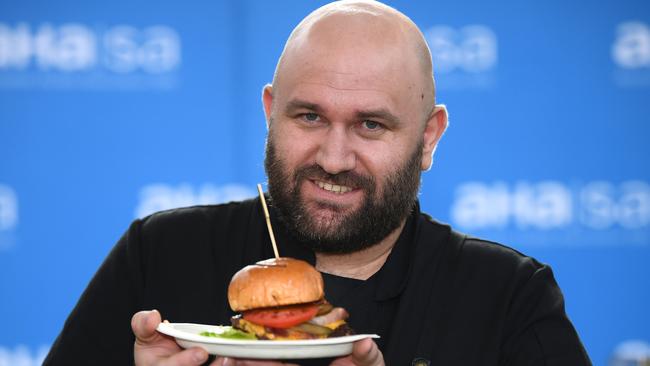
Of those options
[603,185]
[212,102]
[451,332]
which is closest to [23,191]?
[212,102]

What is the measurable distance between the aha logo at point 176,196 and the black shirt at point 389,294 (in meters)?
1.06

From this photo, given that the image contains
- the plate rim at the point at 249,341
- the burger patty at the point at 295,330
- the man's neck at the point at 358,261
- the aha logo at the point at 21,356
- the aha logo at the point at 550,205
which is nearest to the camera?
the plate rim at the point at 249,341

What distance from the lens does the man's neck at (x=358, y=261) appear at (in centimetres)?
251

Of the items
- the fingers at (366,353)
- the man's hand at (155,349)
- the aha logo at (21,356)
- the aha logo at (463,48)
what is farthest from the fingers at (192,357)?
the aha logo at (463,48)

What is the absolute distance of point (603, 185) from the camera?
12.5ft

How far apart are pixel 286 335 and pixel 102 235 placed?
204 cm

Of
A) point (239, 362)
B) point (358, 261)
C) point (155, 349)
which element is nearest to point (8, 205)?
point (358, 261)

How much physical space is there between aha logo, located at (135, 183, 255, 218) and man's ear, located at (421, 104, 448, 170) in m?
1.29

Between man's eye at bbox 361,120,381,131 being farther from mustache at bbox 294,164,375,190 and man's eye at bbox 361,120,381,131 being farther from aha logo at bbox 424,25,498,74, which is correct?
aha logo at bbox 424,25,498,74

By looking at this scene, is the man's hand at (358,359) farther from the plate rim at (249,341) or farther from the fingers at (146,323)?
the fingers at (146,323)

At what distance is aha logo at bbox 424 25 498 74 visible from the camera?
12.3ft

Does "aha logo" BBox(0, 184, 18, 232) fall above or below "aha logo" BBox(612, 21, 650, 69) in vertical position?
below

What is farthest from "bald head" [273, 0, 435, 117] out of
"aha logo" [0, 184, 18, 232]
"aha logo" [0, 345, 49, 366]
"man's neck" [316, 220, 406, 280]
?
"aha logo" [0, 345, 49, 366]

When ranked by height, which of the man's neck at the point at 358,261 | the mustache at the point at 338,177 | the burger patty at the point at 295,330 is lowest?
the burger patty at the point at 295,330
